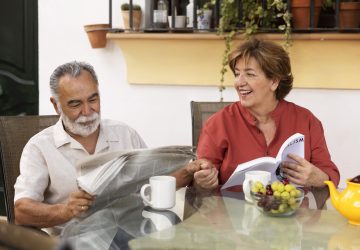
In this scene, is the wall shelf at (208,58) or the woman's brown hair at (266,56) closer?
the woman's brown hair at (266,56)

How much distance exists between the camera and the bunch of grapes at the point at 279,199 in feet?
5.15

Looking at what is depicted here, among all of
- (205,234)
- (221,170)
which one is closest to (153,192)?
(205,234)

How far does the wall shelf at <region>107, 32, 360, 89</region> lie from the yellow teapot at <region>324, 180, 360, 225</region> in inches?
56.3

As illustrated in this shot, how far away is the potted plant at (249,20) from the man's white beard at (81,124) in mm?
1074

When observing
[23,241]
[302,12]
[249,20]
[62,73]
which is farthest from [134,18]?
[23,241]

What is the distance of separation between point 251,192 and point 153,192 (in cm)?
27

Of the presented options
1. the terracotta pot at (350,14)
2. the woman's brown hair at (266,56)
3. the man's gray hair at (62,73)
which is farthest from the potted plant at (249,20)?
the man's gray hair at (62,73)

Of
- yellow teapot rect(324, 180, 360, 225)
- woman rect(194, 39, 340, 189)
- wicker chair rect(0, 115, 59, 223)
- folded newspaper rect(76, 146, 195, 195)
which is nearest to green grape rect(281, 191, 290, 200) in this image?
yellow teapot rect(324, 180, 360, 225)

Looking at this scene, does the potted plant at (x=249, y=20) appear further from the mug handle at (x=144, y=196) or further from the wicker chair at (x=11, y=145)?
the mug handle at (x=144, y=196)

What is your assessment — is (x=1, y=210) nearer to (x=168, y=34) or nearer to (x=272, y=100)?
(x=168, y=34)

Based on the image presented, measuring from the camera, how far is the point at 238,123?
90.5 inches

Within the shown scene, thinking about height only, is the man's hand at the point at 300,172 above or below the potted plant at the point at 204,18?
below

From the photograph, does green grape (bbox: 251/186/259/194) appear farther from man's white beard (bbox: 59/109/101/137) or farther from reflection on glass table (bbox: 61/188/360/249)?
man's white beard (bbox: 59/109/101/137)

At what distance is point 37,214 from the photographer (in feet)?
5.85
